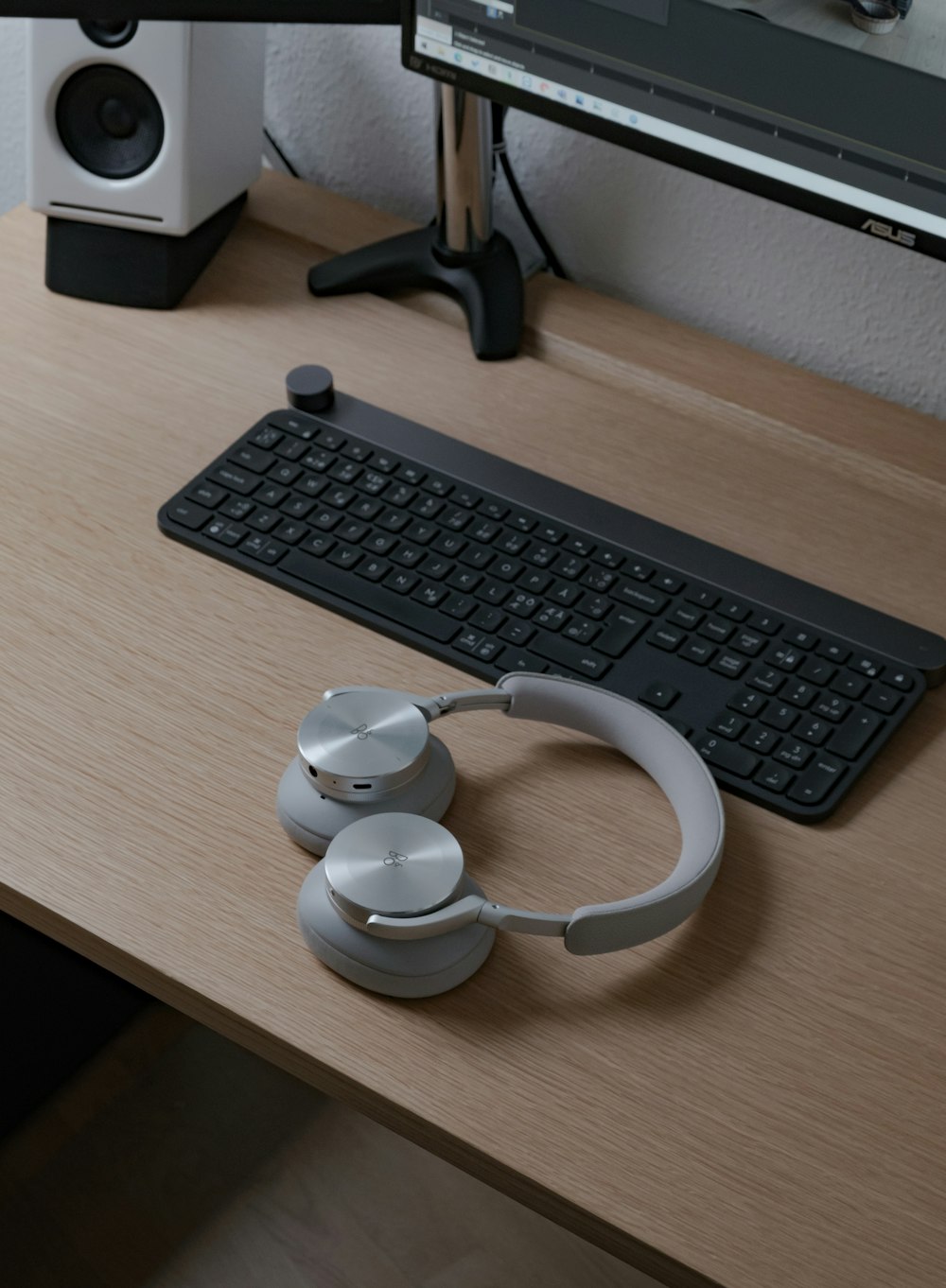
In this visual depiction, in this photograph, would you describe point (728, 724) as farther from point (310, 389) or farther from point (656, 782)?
point (310, 389)

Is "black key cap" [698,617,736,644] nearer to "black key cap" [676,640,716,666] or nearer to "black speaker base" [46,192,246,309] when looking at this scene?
"black key cap" [676,640,716,666]

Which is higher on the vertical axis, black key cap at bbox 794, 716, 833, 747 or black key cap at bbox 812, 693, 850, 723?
black key cap at bbox 812, 693, 850, 723

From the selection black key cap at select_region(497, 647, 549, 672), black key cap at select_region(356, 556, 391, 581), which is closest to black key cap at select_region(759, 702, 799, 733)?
black key cap at select_region(497, 647, 549, 672)

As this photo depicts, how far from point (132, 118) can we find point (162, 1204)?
2.83ft

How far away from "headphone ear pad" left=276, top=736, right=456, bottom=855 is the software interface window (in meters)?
0.41

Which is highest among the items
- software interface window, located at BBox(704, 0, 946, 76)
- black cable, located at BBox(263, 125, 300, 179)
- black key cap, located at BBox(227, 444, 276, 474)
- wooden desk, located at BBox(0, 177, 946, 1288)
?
software interface window, located at BBox(704, 0, 946, 76)

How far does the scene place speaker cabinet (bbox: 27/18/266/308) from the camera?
0.92 m

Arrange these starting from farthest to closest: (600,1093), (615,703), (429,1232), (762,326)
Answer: (429,1232) < (762,326) < (615,703) < (600,1093)

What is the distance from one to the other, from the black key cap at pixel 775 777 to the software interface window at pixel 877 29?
1.14 ft

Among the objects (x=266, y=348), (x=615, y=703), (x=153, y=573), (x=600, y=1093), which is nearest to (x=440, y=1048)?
(x=600, y=1093)

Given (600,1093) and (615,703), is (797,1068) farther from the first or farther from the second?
(615,703)

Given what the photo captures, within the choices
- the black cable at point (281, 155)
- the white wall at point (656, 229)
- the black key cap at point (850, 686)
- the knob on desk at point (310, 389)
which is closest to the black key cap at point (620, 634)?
the black key cap at point (850, 686)

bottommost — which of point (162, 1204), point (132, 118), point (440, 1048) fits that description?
point (162, 1204)

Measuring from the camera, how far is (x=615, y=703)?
686 mm
